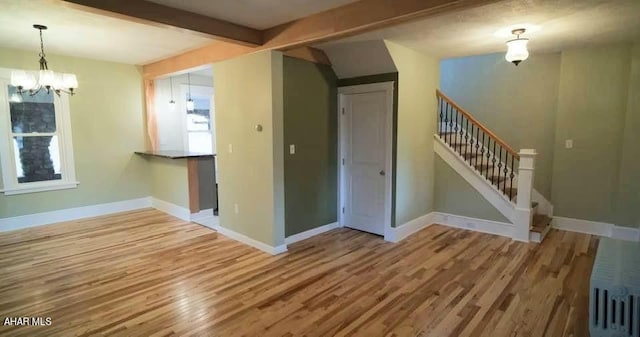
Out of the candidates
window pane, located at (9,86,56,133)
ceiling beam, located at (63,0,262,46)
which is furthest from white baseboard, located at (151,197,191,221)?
ceiling beam, located at (63,0,262,46)

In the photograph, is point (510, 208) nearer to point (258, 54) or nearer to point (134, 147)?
point (258, 54)

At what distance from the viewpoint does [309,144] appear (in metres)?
4.31

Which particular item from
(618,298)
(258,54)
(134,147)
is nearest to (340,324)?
(618,298)

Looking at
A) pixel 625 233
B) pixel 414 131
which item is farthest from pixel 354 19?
pixel 625 233

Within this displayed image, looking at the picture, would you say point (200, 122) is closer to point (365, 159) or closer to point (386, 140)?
point (365, 159)

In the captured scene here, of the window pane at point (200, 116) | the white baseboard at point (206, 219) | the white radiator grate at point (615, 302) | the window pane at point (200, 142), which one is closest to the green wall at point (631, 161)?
the white radiator grate at point (615, 302)

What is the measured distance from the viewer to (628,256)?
2.51m

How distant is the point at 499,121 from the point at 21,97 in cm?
739

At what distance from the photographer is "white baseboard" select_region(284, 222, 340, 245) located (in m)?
4.20

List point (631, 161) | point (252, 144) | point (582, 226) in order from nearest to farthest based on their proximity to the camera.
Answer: point (252, 144) → point (631, 161) → point (582, 226)

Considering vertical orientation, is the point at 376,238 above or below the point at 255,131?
below

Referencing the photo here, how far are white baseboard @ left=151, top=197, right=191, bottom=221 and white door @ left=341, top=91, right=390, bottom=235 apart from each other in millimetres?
2558

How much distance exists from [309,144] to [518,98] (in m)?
3.51

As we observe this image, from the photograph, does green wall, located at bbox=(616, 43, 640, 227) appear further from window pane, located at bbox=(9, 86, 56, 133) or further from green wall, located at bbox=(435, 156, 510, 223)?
window pane, located at bbox=(9, 86, 56, 133)
